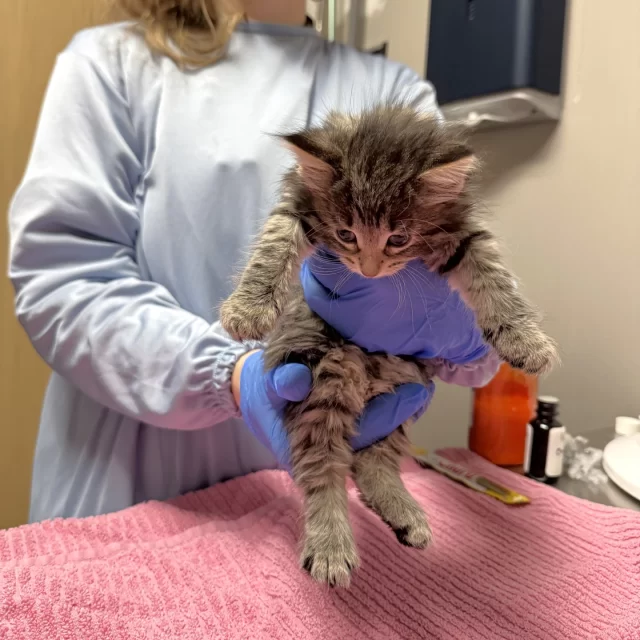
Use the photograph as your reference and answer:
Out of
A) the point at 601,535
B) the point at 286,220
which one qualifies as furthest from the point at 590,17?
the point at 601,535

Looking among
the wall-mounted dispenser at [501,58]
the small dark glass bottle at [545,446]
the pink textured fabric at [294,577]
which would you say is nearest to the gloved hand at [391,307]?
the pink textured fabric at [294,577]

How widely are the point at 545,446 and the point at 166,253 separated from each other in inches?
41.9

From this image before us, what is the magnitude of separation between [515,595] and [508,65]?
Result: 1.46 meters

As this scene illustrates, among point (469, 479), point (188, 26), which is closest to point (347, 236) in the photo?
point (469, 479)

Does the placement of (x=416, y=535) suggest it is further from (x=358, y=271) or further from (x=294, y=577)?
(x=358, y=271)

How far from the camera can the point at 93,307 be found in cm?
103

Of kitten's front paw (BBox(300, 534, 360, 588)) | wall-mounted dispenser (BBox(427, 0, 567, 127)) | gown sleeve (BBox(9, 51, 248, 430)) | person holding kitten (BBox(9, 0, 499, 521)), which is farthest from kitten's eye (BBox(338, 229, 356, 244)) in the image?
wall-mounted dispenser (BBox(427, 0, 567, 127))

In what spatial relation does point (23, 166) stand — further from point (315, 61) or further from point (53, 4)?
point (315, 61)

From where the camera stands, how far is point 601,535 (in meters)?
1.00

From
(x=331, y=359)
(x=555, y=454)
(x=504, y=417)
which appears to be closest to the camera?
(x=331, y=359)

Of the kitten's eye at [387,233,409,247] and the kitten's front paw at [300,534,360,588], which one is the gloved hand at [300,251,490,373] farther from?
the kitten's front paw at [300,534,360,588]

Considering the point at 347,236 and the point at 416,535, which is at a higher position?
the point at 347,236

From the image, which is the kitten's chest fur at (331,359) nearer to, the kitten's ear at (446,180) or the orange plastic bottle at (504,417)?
the kitten's ear at (446,180)

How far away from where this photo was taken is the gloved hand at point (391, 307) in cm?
95
